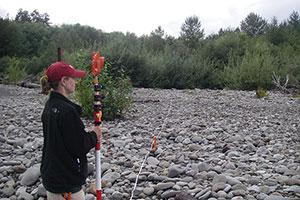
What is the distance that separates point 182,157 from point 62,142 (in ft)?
7.51

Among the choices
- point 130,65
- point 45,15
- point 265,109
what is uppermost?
point 45,15

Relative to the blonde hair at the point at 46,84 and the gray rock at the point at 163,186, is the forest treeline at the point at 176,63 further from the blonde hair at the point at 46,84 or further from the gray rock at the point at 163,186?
the blonde hair at the point at 46,84

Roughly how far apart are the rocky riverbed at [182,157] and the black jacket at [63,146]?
1.03 m

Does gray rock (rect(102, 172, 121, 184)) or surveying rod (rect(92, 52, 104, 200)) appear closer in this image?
surveying rod (rect(92, 52, 104, 200))

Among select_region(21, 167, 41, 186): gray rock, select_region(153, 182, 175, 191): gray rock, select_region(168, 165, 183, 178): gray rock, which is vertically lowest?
select_region(21, 167, 41, 186): gray rock

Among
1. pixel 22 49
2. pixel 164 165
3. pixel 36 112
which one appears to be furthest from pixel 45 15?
pixel 164 165

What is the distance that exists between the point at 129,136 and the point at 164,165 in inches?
58.0

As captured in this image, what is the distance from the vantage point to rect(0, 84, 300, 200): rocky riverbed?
9.39ft

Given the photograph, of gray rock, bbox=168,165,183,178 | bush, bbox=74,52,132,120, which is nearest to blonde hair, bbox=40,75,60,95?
gray rock, bbox=168,165,183,178

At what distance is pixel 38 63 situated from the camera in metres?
18.2

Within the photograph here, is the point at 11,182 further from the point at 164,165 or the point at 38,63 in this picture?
the point at 38,63

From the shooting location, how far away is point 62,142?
5.89 feet

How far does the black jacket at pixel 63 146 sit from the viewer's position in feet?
5.80

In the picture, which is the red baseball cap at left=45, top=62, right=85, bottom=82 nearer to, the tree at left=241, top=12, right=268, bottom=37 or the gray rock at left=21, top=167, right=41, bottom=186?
the gray rock at left=21, top=167, right=41, bottom=186
